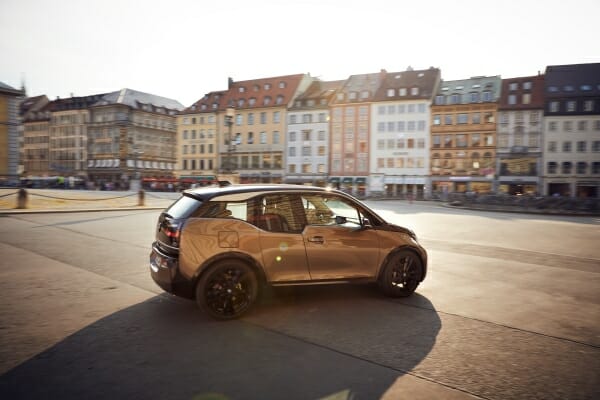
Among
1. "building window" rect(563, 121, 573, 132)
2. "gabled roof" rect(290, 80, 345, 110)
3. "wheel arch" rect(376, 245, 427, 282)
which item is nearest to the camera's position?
"wheel arch" rect(376, 245, 427, 282)

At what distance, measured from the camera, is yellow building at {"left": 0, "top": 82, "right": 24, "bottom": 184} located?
4048 cm

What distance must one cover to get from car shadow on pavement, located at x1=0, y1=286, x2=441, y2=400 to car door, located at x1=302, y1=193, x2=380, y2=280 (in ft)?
1.49

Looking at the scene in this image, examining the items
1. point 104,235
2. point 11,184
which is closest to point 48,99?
point 11,184

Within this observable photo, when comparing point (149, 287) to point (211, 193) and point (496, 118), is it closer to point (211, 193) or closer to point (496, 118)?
point (211, 193)

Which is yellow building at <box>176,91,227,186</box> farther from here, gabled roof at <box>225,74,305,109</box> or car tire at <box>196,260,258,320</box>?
car tire at <box>196,260,258,320</box>

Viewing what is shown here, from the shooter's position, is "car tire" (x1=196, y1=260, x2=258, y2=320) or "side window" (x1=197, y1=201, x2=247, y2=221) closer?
"car tire" (x1=196, y1=260, x2=258, y2=320)

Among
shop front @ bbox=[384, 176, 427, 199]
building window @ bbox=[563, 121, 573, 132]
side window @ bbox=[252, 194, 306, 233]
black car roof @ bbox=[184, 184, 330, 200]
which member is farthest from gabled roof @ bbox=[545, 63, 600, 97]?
side window @ bbox=[252, 194, 306, 233]

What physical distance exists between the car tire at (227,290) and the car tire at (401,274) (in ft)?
5.99

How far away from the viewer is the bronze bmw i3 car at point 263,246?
4.32 meters

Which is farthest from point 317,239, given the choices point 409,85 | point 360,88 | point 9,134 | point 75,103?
point 75,103

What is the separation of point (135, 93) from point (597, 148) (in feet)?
269

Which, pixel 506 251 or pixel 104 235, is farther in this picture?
pixel 104 235

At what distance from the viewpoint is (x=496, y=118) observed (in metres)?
55.5

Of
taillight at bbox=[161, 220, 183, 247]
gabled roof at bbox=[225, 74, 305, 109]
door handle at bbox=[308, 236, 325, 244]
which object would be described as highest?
gabled roof at bbox=[225, 74, 305, 109]
